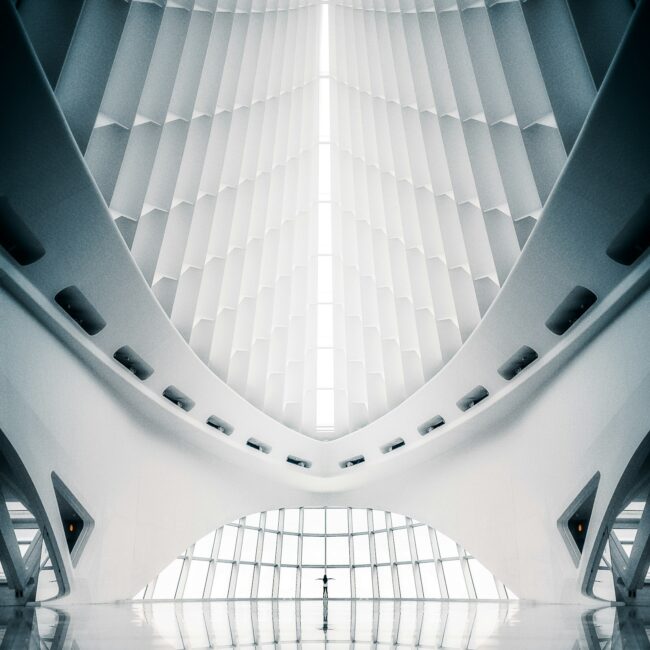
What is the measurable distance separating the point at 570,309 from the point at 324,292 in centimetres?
1071

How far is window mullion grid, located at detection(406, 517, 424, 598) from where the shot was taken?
29.4 metres

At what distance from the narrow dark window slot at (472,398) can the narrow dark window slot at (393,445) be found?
506cm

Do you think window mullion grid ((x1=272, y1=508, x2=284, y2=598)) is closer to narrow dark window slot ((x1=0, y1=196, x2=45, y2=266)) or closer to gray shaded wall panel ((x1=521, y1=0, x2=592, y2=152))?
narrow dark window slot ((x1=0, y1=196, x2=45, y2=266))

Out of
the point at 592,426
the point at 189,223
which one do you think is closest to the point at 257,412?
the point at 189,223

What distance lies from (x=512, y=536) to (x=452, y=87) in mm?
15483

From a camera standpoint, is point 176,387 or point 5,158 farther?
point 176,387

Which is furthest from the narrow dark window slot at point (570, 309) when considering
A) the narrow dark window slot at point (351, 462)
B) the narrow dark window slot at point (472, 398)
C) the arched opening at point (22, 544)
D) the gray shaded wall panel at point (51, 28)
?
the narrow dark window slot at point (351, 462)

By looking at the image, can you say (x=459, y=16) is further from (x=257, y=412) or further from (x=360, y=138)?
(x=257, y=412)

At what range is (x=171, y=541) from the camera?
22.2m

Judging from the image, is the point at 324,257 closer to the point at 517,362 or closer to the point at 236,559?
the point at 517,362

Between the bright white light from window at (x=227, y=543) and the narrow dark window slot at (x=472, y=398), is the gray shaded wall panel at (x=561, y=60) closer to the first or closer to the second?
the narrow dark window slot at (x=472, y=398)

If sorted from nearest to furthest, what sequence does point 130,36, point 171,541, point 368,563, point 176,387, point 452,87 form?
point 130,36 < point 452,87 < point 176,387 < point 171,541 < point 368,563

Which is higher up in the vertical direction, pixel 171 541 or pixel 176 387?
pixel 176 387

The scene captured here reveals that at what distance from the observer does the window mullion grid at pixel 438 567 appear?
2872 cm
